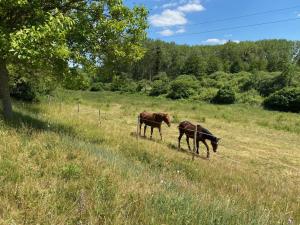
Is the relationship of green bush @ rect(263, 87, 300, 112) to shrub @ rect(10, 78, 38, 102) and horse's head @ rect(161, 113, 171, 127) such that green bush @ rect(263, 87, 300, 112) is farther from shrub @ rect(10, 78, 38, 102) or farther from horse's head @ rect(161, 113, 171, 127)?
horse's head @ rect(161, 113, 171, 127)

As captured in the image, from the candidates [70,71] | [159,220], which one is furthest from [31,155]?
[70,71]

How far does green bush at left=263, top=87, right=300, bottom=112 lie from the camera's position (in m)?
54.5

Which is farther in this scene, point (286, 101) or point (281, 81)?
point (281, 81)

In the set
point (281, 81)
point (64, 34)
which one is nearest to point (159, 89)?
point (281, 81)

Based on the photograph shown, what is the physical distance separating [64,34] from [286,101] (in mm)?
49756

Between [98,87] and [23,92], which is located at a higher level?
[23,92]

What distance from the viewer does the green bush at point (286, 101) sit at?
2145 inches

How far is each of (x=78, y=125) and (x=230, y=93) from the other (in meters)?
49.1

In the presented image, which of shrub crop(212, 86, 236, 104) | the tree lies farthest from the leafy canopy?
shrub crop(212, 86, 236, 104)

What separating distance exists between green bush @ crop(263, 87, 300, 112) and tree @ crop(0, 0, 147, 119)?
146 ft

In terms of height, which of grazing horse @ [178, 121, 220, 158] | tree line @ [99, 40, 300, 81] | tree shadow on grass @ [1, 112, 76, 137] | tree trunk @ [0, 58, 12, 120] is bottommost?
grazing horse @ [178, 121, 220, 158]

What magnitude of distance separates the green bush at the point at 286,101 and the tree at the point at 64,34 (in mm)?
44565

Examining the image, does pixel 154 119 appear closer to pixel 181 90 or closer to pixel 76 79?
pixel 76 79

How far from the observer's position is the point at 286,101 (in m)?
55.8
